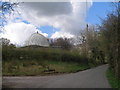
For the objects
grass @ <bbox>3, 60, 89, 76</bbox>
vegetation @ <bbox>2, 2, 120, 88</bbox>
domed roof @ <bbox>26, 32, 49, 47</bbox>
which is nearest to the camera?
vegetation @ <bbox>2, 2, 120, 88</bbox>

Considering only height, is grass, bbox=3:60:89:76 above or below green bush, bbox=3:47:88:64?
below

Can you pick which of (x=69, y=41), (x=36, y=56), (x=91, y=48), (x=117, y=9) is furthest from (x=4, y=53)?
Answer: (x=69, y=41)

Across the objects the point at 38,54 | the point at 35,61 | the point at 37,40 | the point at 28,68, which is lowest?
the point at 28,68

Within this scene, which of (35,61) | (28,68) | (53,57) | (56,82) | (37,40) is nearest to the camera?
(56,82)

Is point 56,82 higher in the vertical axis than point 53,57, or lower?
lower

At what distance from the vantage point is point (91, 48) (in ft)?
217

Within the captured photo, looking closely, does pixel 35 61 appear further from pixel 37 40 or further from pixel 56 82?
pixel 37 40

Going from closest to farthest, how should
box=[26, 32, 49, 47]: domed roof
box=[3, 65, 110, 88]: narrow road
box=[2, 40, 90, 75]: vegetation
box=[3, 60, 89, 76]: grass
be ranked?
box=[3, 65, 110, 88]: narrow road
box=[3, 60, 89, 76]: grass
box=[2, 40, 90, 75]: vegetation
box=[26, 32, 49, 47]: domed roof

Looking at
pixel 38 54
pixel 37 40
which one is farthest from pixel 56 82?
pixel 37 40

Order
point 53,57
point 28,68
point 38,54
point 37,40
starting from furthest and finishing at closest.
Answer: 1. point 37,40
2. point 53,57
3. point 38,54
4. point 28,68

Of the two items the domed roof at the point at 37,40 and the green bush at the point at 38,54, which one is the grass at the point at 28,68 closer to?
the green bush at the point at 38,54

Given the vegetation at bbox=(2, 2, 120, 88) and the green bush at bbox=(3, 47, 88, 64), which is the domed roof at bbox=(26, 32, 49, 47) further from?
the green bush at bbox=(3, 47, 88, 64)

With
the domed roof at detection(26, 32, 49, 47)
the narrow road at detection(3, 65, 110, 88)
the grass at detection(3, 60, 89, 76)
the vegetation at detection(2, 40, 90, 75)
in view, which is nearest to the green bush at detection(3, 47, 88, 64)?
the vegetation at detection(2, 40, 90, 75)

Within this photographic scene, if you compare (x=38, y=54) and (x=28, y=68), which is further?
(x=38, y=54)
